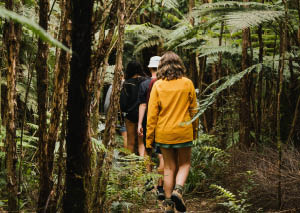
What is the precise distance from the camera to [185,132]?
3555 mm

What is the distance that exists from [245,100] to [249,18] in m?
1.51

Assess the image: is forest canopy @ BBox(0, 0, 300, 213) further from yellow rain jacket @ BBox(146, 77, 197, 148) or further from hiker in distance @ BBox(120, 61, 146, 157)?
hiker in distance @ BBox(120, 61, 146, 157)

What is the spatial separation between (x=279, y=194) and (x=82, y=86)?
7.57 feet

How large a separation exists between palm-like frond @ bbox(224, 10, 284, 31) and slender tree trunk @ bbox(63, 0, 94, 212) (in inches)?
86.5

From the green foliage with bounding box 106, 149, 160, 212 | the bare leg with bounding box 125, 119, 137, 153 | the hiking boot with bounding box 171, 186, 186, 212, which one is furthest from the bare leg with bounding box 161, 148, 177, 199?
the bare leg with bounding box 125, 119, 137, 153

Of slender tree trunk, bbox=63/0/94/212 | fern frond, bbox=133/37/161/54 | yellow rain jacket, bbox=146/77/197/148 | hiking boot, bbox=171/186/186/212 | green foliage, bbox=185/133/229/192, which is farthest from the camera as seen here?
fern frond, bbox=133/37/161/54

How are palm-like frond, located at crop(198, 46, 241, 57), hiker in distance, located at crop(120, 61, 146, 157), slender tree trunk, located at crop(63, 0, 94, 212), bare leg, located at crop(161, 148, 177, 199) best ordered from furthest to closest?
hiker in distance, located at crop(120, 61, 146, 157)
palm-like frond, located at crop(198, 46, 241, 57)
bare leg, located at crop(161, 148, 177, 199)
slender tree trunk, located at crop(63, 0, 94, 212)

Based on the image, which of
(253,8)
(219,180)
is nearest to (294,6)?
(253,8)

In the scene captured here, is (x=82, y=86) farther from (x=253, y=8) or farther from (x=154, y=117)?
(x=253, y=8)

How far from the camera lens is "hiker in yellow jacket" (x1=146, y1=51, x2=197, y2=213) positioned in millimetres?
3562

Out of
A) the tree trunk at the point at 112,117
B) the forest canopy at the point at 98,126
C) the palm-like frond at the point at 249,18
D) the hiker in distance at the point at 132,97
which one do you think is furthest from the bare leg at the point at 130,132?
the tree trunk at the point at 112,117

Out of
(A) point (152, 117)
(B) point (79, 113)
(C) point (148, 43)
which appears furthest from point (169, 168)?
(C) point (148, 43)

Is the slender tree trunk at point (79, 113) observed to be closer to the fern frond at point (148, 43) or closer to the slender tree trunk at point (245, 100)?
the slender tree trunk at point (245, 100)

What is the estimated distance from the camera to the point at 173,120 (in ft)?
11.8
